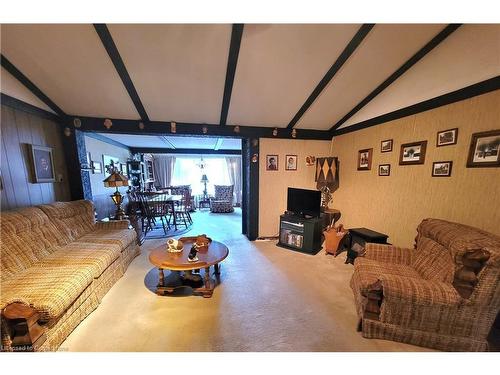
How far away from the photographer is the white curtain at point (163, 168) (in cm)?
680

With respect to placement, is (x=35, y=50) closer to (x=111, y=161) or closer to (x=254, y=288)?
(x=111, y=161)

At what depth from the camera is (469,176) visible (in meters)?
1.80

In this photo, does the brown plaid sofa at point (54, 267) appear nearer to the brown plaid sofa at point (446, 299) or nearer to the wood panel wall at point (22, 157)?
the wood panel wall at point (22, 157)

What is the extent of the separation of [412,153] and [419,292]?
68.7 inches

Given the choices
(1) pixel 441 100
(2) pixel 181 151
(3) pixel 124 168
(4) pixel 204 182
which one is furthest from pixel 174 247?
(4) pixel 204 182

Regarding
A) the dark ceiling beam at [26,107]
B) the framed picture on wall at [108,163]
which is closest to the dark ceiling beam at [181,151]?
the framed picture on wall at [108,163]

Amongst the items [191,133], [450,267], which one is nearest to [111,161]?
[191,133]

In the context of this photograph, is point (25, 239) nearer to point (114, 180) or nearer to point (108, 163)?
point (114, 180)

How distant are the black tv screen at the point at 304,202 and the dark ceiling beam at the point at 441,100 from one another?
138 centimetres

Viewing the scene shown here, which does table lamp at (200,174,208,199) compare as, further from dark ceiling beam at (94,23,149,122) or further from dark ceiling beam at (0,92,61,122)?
dark ceiling beam at (0,92,61,122)

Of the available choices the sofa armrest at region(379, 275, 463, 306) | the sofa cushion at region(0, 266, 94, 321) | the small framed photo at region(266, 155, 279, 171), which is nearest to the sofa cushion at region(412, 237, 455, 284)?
Answer: the sofa armrest at region(379, 275, 463, 306)

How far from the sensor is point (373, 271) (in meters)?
1.71
